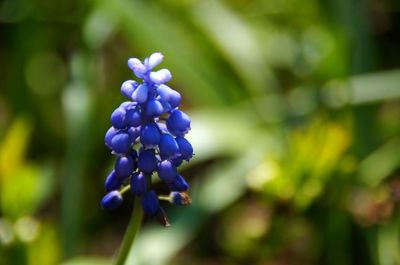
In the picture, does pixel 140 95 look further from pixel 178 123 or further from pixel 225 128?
pixel 225 128

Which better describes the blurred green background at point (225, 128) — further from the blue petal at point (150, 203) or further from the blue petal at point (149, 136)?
the blue petal at point (149, 136)

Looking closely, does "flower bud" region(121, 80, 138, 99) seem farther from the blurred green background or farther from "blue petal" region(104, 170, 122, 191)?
the blurred green background

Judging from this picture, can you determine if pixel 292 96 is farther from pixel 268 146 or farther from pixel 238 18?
pixel 238 18

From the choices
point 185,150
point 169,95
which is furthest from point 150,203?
point 169,95

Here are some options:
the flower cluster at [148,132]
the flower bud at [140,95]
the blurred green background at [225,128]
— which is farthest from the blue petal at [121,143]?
the blurred green background at [225,128]

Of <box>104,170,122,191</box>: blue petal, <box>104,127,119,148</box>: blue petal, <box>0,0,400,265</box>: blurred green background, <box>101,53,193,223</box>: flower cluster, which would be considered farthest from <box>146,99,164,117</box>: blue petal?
<box>0,0,400,265</box>: blurred green background

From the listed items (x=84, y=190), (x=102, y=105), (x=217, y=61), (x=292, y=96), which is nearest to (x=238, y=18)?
(x=217, y=61)
